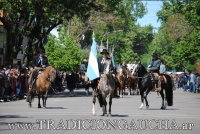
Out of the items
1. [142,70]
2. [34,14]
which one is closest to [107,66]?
[142,70]

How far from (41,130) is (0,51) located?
54668mm

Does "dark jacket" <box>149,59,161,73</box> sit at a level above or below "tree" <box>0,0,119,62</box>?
below

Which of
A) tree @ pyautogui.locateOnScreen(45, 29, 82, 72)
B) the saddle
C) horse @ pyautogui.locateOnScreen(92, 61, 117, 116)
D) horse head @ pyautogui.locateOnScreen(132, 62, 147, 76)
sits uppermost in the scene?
tree @ pyautogui.locateOnScreen(45, 29, 82, 72)

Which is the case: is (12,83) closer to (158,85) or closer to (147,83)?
(147,83)

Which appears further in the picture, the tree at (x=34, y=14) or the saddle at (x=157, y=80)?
the tree at (x=34, y=14)

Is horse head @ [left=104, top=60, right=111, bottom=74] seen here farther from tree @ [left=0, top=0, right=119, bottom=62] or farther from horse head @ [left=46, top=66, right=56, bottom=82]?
tree @ [left=0, top=0, right=119, bottom=62]

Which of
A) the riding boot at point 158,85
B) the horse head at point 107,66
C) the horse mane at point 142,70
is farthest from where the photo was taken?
the riding boot at point 158,85

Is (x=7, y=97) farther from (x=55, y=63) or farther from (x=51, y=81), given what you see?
(x=55, y=63)

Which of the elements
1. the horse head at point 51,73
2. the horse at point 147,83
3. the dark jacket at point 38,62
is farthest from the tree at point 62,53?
the horse head at point 51,73

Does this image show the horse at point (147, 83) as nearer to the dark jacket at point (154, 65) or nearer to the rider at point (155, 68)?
the rider at point (155, 68)

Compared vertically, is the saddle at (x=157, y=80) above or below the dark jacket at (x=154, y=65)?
below

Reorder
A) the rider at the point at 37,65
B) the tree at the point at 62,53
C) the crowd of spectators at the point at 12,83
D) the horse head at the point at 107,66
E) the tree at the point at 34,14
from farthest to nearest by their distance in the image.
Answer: the tree at the point at 62,53
the tree at the point at 34,14
the crowd of spectators at the point at 12,83
the rider at the point at 37,65
the horse head at the point at 107,66

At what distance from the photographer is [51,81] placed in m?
26.5

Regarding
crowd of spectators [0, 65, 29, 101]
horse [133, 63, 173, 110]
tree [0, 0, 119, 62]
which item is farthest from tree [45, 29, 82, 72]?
horse [133, 63, 173, 110]
